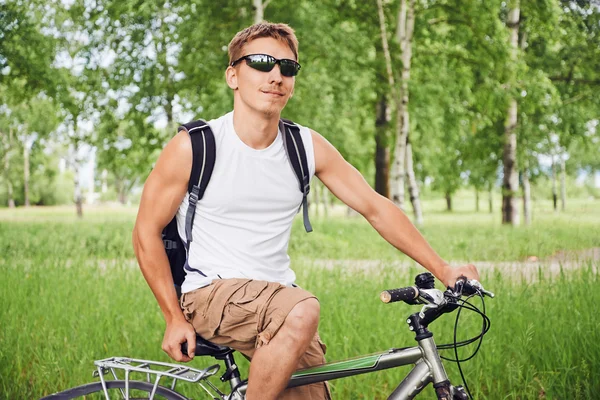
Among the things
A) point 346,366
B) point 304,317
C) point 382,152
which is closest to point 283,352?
point 304,317

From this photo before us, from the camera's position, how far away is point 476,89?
1753 centimetres

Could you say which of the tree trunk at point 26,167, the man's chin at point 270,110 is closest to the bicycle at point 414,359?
the man's chin at point 270,110

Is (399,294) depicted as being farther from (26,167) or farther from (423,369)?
(26,167)

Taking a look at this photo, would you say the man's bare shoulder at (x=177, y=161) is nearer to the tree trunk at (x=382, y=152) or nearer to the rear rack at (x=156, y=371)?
the rear rack at (x=156, y=371)

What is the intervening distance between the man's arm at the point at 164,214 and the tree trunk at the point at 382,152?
52.0 ft

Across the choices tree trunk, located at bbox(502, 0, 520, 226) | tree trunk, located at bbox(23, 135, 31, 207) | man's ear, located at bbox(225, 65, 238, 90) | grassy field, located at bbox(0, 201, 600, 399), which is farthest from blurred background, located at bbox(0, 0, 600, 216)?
tree trunk, located at bbox(23, 135, 31, 207)

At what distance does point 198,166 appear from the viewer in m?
2.44

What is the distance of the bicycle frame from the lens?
221 centimetres

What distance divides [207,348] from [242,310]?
0.22m

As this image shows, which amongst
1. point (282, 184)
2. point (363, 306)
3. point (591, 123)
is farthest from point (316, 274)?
point (591, 123)

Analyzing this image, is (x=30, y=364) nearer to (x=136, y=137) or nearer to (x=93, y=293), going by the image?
(x=93, y=293)

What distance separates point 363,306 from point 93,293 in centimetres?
252

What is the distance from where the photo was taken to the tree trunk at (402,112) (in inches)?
611

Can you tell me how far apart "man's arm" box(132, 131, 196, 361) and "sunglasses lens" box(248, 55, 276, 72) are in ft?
1.12
